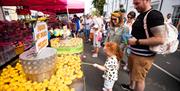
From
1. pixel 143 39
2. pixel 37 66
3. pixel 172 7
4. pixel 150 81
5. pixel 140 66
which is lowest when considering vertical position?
pixel 150 81

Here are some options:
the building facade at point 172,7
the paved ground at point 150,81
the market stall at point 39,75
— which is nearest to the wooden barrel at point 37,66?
the market stall at point 39,75

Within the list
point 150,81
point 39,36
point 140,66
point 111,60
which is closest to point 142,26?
point 140,66

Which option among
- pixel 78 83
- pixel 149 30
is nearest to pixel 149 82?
pixel 149 30

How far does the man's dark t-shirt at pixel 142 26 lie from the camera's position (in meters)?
1.88

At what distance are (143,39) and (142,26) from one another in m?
0.18

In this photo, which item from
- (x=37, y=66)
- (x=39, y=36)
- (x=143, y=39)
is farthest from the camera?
(x=143, y=39)

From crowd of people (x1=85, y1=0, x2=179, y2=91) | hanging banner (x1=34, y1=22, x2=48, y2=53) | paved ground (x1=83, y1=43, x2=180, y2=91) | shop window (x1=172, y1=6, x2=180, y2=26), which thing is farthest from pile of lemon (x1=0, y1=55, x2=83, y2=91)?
shop window (x1=172, y1=6, x2=180, y2=26)

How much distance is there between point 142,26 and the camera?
2.07 meters

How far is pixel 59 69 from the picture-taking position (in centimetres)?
179

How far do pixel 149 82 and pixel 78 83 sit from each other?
2500 mm

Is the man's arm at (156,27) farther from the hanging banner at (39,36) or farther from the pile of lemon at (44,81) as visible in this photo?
the hanging banner at (39,36)

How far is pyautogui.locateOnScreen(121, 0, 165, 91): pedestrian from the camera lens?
1.89 m

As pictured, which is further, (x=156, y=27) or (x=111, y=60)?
(x=111, y=60)

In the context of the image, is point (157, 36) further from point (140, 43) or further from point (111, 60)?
point (111, 60)
